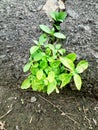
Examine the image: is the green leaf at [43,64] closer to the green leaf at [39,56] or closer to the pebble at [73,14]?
the green leaf at [39,56]

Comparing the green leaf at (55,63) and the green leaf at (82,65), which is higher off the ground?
the green leaf at (82,65)

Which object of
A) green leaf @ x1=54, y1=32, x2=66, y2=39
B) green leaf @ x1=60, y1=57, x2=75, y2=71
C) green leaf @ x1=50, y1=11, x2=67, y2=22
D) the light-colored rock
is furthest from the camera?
the light-colored rock

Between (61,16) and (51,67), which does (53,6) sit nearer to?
(61,16)

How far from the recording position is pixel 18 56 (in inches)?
75.6

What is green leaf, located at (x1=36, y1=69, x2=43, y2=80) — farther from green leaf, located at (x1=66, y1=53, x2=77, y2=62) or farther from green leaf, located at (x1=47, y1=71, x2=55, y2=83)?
green leaf, located at (x1=66, y1=53, x2=77, y2=62)

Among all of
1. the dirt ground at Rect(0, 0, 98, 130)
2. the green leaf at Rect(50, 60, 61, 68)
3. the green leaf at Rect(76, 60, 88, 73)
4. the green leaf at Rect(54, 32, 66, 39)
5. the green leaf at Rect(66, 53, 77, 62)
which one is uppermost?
the green leaf at Rect(54, 32, 66, 39)

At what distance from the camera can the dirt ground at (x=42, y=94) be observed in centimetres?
177

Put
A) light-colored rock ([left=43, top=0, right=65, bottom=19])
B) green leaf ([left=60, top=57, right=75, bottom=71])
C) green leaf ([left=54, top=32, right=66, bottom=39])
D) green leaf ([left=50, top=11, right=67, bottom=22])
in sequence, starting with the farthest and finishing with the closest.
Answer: light-colored rock ([left=43, top=0, right=65, bottom=19]) → green leaf ([left=50, top=11, right=67, bottom=22]) → green leaf ([left=54, top=32, right=66, bottom=39]) → green leaf ([left=60, top=57, right=75, bottom=71])

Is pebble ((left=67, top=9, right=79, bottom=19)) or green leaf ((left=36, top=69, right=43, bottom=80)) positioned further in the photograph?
pebble ((left=67, top=9, right=79, bottom=19))

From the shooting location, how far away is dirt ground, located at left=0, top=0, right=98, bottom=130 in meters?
1.77

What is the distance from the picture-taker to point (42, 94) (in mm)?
1868

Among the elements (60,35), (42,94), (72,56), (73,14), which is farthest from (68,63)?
(73,14)

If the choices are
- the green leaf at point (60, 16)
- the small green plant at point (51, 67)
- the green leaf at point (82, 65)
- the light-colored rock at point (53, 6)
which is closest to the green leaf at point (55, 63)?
the small green plant at point (51, 67)

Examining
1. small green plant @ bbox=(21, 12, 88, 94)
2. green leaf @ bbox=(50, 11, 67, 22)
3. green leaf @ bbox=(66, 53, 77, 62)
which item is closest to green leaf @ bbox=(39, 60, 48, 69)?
small green plant @ bbox=(21, 12, 88, 94)
